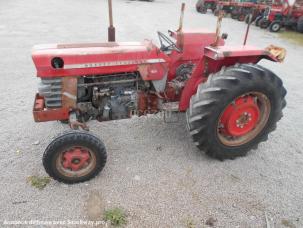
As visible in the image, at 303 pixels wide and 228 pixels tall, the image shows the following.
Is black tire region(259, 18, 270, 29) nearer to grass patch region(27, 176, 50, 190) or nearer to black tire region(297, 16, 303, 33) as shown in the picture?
black tire region(297, 16, 303, 33)

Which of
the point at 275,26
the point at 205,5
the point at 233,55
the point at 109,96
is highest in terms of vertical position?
the point at 233,55

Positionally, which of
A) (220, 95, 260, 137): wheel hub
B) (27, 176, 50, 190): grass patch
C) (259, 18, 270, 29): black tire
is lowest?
(27, 176, 50, 190): grass patch

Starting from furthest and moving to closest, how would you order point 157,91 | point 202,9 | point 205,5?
point 205,5
point 202,9
point 157,91

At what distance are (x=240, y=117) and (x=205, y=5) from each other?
587 inches

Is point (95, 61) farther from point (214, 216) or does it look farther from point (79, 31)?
point (79, 31)

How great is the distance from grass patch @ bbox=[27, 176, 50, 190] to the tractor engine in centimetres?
75

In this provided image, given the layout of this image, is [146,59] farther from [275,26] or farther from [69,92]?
[275,26]

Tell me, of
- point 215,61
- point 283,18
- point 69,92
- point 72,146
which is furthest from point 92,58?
point 283,18

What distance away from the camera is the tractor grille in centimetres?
283

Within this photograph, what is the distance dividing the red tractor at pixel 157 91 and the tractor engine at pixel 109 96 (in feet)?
0.04

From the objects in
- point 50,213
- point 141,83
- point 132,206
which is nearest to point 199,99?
point 141,83

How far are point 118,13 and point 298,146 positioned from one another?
1152 cm

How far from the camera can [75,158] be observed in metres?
2.75

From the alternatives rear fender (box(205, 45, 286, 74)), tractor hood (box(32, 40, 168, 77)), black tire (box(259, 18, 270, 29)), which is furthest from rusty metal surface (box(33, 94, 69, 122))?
black tire (box(259, 18, 270, 29))
